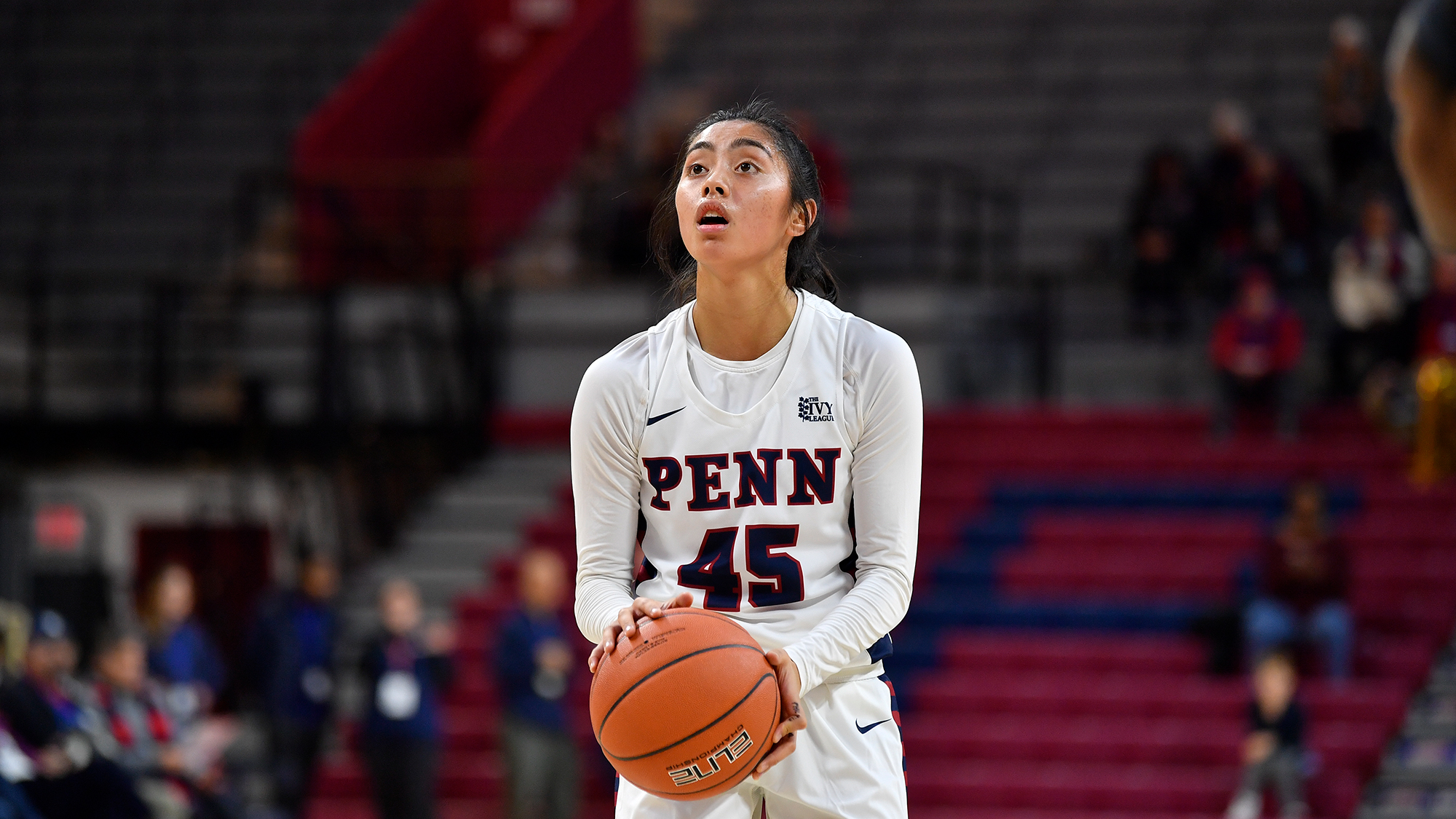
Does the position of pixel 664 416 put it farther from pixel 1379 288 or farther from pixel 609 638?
pixel 1379 288

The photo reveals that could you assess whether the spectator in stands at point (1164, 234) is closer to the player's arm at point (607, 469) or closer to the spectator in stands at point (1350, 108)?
the spectator in stands at point (1350, 108)

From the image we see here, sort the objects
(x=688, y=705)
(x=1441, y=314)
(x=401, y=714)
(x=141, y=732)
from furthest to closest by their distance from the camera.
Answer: (x=1441, y=314)
(x=401, y=714)
(x=141, y=732)
(x=688, y=705)

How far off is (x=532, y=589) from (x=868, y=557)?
6.83 meters

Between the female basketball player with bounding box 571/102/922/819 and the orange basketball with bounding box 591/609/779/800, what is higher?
the female basketball player with bounding box 571/102/922/819

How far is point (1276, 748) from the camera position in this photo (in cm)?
955

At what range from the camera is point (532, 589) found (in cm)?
998

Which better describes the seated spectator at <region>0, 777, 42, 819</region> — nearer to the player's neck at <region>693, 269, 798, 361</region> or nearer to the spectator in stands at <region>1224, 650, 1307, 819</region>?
the player's neck at <region>693, 269, 798, 361</region>

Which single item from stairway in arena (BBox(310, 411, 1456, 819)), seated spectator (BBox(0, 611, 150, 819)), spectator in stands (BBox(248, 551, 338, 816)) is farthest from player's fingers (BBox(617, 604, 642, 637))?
spectator in stands (BBox(248, 551, 338, 816))

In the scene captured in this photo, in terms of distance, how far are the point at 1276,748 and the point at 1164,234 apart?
4609 millimetres

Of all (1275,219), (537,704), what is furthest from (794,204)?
(1275,219)

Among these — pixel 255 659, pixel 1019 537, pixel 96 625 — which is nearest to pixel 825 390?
pixel 255 659

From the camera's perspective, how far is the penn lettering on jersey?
128 inches

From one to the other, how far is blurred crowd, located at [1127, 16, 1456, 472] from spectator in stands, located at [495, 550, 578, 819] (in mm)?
→ 4924

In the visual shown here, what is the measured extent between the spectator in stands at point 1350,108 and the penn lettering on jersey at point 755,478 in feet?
36.4
